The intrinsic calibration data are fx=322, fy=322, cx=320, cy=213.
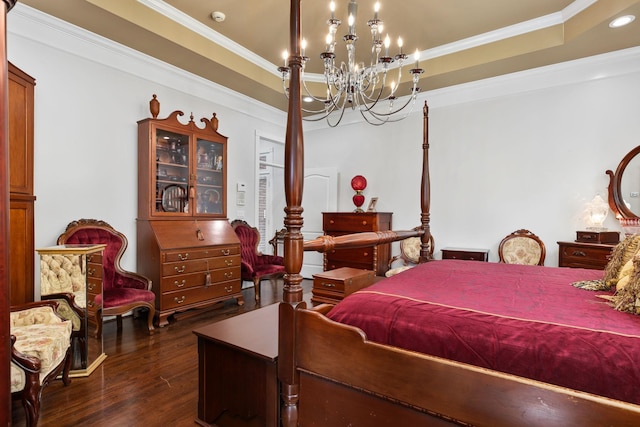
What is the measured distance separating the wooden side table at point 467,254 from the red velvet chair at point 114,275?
3389mm

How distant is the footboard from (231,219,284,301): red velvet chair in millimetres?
2996

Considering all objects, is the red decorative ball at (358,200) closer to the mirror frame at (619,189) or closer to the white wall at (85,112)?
the white wall at (85,112)

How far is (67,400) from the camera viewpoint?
2.04 meters

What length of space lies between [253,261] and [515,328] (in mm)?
3997

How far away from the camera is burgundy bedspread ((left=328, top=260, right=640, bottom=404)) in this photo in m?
0.93

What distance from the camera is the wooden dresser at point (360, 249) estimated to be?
4445mm

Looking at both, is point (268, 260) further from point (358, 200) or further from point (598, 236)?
point (598, 236)

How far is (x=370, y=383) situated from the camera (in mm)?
1213

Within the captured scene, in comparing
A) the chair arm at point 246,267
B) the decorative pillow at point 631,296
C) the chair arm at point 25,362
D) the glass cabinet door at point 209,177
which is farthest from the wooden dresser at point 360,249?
the chair arm at point 25,362

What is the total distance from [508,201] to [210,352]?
3867 mm

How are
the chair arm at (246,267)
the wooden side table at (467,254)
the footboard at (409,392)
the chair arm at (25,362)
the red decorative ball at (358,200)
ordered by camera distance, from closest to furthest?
the footboard at (409,392)
the chair arm at (25,362)
the wooden side table at (467,254)
the chair arm at (246,267)
the red decorative ball at (358,200)

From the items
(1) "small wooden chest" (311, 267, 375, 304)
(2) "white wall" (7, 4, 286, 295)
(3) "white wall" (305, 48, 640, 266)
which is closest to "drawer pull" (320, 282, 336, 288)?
(1) "small wooden chest" (311, 267, 375, 304)

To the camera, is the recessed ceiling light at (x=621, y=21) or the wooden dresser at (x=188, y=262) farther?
the wooden dresser at (x=188, y=262)

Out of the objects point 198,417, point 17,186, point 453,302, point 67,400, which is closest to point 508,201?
point 453,302
